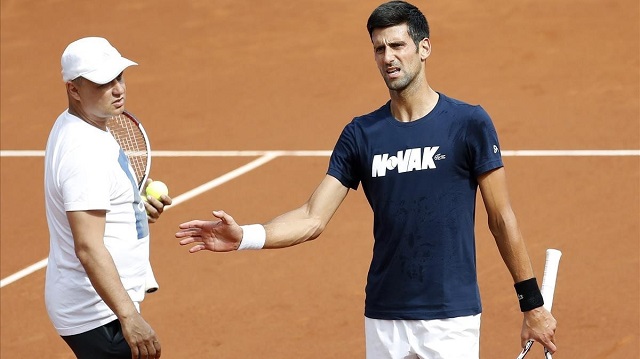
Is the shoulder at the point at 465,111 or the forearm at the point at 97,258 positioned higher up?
the shoulder at the point at 465,111

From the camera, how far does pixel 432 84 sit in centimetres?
1364

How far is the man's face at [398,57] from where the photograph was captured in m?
5.61

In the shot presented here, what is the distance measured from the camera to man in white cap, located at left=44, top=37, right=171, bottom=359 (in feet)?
18.1

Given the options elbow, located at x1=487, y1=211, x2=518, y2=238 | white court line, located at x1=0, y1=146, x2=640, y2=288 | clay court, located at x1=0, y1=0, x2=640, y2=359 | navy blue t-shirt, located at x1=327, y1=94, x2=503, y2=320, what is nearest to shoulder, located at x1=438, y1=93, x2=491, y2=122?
navy blue t-shirt, located at x1=327, y1=94, x2=503, y2=320

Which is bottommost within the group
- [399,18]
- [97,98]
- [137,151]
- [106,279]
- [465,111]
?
[106,279]

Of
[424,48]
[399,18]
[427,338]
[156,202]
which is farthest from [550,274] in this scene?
[156,202]

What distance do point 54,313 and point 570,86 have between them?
28.7 feet

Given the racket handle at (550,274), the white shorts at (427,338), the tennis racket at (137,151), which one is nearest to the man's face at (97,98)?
the tennis racket at (137,151)

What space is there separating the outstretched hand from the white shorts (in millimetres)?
762

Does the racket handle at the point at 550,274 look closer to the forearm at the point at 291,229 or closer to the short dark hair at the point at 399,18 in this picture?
the forearm at the point at 291,229

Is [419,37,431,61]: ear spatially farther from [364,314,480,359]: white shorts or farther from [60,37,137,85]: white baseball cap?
[60,37,137,85]: white baseball cap

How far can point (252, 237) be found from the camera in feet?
18.6

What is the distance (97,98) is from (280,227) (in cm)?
105

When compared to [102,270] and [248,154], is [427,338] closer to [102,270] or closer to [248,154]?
Result: [102,270]
